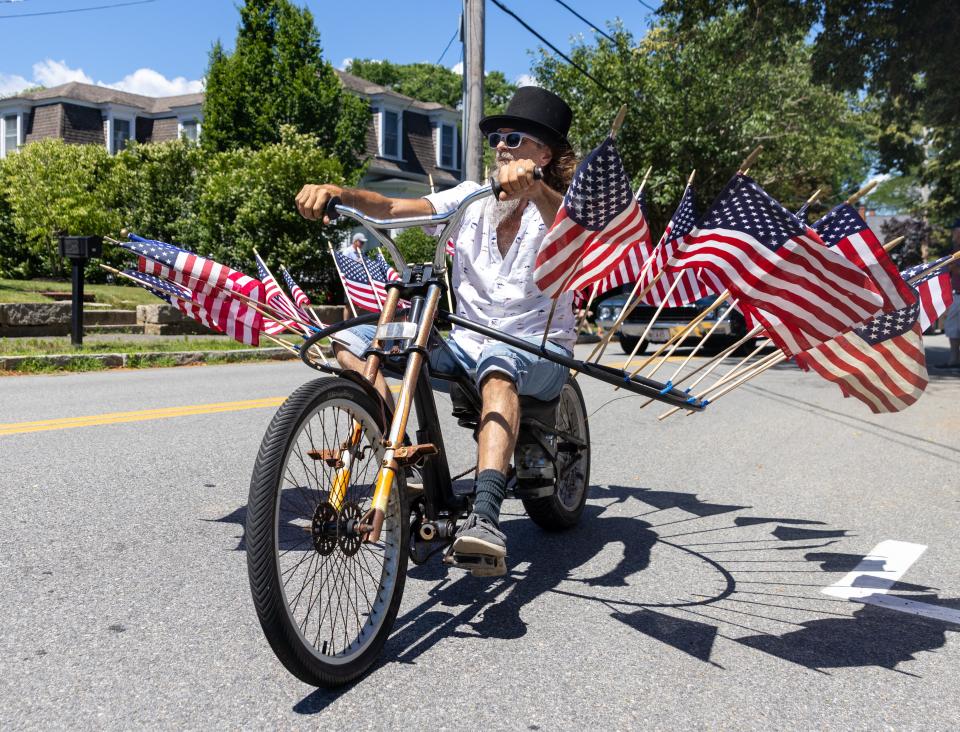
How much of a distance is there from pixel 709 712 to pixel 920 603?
154 cm

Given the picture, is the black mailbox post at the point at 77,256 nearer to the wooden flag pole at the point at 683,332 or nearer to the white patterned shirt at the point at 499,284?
the white patterned shirt at the point at 499,284

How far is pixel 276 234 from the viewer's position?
2062cm

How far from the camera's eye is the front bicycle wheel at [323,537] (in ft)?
8.39

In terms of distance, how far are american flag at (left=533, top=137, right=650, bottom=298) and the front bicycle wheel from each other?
0.86 m

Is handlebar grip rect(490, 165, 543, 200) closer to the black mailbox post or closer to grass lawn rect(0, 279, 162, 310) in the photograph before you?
the black mailbox post

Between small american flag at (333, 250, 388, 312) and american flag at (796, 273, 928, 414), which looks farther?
small american flag at (333, 250, 388, 312)

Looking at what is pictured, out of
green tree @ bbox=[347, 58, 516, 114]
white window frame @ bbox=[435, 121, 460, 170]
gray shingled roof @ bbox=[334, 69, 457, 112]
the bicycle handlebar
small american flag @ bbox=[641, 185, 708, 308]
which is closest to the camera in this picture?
the bicycle handlebar

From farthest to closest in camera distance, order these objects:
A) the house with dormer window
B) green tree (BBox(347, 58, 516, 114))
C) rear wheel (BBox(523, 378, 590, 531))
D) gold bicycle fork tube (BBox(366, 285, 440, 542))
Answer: green tree (BBox(347, 58, 516, 114)) < the house with dormer window < rear wheel (BBox(523, 378, 590, 531)) < gold bicycle fork tube (BBox(366, 285, 440, 542))

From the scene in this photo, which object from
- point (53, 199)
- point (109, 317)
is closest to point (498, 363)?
point (109, 317)

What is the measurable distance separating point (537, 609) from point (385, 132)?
117ft

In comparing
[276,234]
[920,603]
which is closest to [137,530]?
[920,603]

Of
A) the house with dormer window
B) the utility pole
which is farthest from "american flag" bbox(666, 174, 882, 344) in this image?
the house with dormer window

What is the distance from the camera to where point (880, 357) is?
12.6 feet

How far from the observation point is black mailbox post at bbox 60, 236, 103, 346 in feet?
43.9
